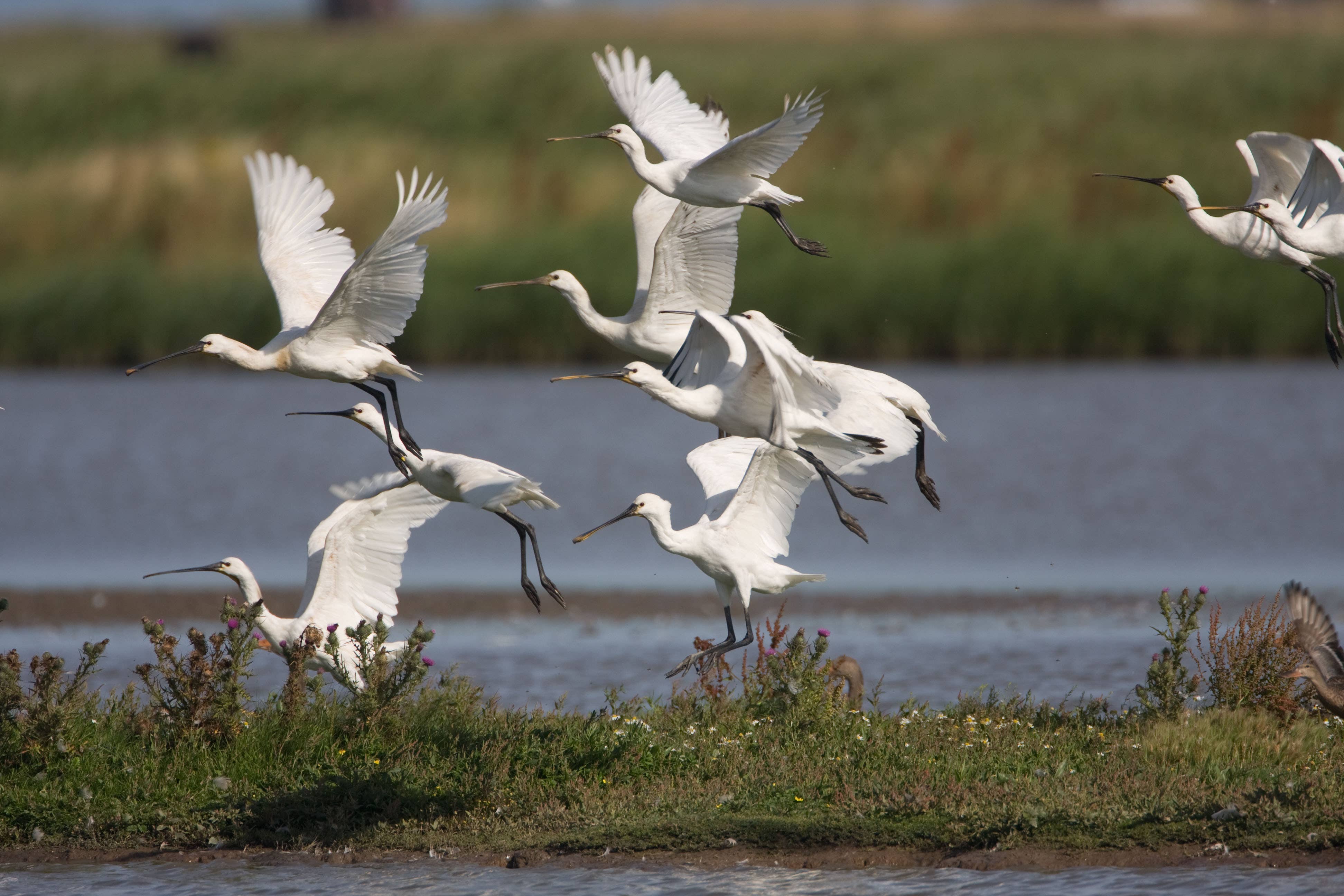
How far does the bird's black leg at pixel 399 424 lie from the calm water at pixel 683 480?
245 inches

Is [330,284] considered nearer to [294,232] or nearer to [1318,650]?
[294,232]

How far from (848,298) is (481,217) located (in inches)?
338

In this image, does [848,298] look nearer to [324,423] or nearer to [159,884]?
[324,423]

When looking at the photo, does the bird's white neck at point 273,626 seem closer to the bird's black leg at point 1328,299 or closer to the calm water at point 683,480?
the bird's black leg at point 1328,299

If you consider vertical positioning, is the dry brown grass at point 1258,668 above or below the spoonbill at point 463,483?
below

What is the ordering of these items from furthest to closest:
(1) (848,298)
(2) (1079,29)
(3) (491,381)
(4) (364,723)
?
(2) (1079,29), (3) (491,381), (1) (848,298), (4) (364,723)

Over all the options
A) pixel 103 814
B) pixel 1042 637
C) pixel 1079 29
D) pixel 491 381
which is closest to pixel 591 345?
pixel 491 381

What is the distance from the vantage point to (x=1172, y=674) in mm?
8820

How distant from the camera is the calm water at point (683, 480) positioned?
16938 mm

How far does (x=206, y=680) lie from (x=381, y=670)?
812mm

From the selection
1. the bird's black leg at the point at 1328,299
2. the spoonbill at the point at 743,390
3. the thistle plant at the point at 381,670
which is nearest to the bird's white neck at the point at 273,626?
the thistle plant at the point at 381,670

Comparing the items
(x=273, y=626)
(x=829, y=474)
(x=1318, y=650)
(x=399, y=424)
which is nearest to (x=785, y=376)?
(x=829, y=474)

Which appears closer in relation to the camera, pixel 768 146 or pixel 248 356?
pixel 768 146

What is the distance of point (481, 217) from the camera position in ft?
109
